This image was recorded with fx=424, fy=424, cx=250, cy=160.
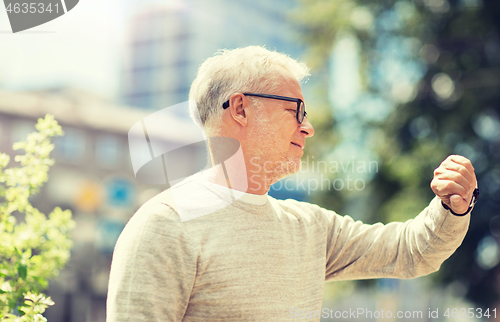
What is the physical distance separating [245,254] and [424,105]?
24.3 feet

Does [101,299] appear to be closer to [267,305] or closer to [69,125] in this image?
[69,125]

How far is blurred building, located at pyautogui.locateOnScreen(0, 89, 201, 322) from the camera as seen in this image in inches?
715

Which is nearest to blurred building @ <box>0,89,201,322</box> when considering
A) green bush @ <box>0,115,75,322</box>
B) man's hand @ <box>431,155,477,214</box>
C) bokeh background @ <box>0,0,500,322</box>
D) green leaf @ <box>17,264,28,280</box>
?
bokeh background @ <box>0,0,500,322</box>

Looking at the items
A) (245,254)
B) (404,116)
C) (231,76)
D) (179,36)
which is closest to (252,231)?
(245,254)

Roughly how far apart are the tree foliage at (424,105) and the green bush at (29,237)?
630cm

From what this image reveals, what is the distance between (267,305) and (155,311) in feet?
1.36

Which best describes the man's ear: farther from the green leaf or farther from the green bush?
the green leaf

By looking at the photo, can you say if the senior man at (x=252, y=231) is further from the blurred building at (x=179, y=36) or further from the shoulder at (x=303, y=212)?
the blurred building at (x=179, y=36)

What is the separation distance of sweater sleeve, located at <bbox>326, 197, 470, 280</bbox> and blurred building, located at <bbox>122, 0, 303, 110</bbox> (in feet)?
92.1

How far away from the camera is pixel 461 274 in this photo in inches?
284

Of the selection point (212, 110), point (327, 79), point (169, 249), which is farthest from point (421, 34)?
point (169, 249)

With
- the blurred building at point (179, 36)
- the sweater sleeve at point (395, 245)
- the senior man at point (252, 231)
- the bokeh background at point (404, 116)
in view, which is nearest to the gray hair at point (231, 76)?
the senior man at point (252, 231)

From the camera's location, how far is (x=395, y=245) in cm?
183

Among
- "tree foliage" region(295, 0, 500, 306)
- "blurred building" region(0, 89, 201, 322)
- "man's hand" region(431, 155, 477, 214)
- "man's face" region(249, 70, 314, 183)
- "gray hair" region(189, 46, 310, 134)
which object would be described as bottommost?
"blurred building" region(0, 89, 201, 322)
